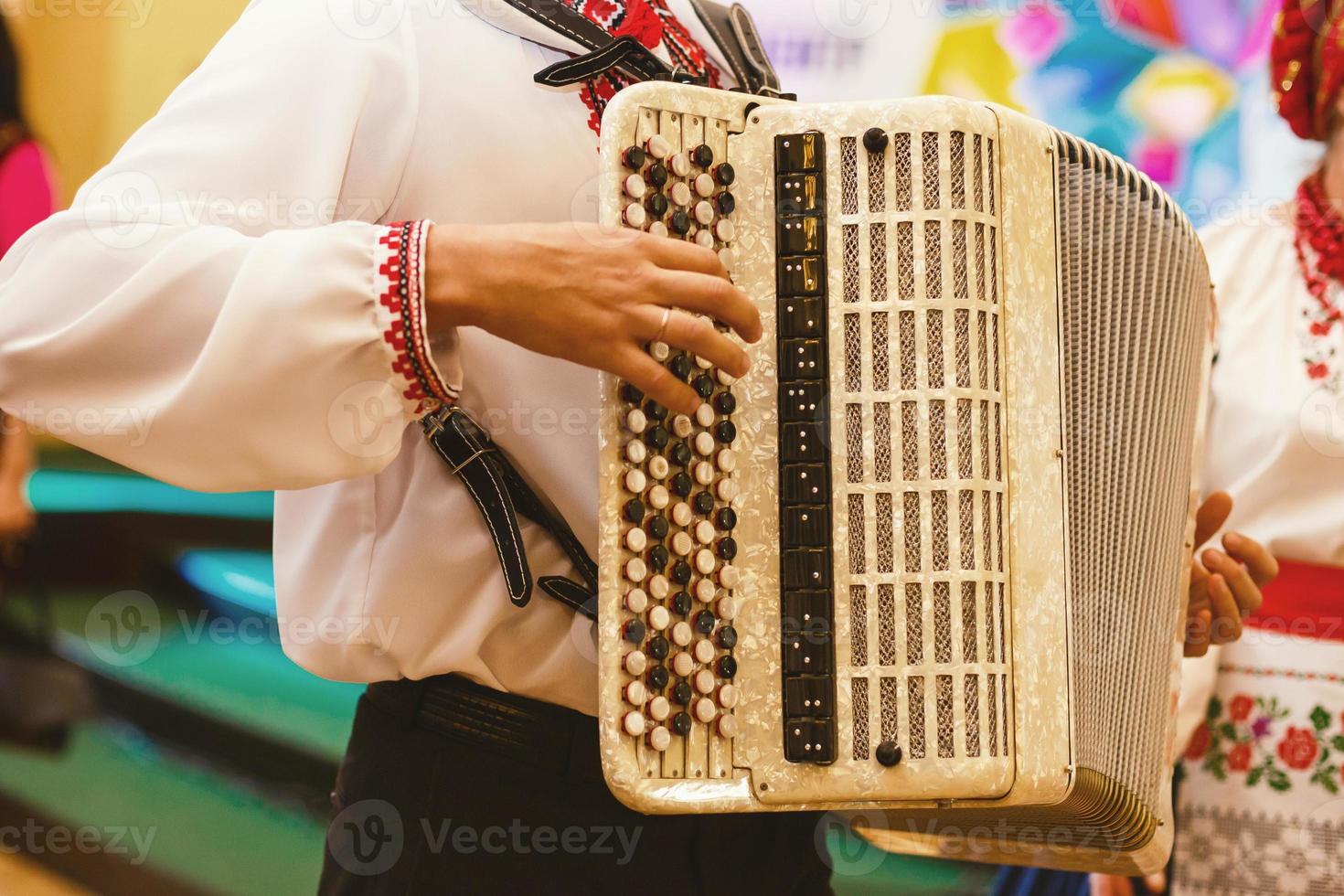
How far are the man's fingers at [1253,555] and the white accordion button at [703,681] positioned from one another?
876 millimetres

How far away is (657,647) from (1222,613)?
86cm

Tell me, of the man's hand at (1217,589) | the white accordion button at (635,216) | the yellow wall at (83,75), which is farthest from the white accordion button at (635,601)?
the yellow wall at (83,75)

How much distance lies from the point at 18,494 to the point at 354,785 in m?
1.04

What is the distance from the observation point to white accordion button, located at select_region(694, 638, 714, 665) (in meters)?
0.89

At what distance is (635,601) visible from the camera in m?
0.86

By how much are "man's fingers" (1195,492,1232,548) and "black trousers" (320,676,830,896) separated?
75cm

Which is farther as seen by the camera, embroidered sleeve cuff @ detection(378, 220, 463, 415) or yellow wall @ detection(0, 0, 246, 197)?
yellow wall @ detection(0, 0, 246, 197)

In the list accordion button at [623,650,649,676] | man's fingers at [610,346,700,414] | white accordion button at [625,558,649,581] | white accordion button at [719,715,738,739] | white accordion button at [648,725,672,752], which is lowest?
white accordion button at [719,715,738,739]

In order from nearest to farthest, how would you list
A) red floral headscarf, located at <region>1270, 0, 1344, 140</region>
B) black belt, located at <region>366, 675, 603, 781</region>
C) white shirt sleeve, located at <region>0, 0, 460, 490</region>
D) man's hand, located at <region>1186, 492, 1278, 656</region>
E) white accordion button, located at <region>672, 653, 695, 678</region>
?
white shirt sleeve, located at <region>0, 0, 460, 490</region> → white accordion button, located at <region>672, 653, 695, 678</region> → black belt, located at <region>366, 675, 603, 781</region> → man's hand, located at <region>1186, 492, 1278, 656</region> → red floral headscarf, located at <region>1270, 0, 1344, 140</region>

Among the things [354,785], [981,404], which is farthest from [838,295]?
[354,785]

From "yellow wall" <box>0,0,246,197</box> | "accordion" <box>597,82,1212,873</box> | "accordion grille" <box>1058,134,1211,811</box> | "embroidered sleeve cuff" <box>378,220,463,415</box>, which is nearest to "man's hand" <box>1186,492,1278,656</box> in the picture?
"accordion grille" <box>1058,134,1211,811</box>

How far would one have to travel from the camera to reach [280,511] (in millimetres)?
1079

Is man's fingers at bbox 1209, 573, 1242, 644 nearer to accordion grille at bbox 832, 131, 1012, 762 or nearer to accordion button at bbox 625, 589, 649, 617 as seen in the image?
accordion grille at bbox 832, 131, 1012, 762

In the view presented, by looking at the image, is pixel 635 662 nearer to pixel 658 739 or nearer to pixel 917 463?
pixel 658 739
